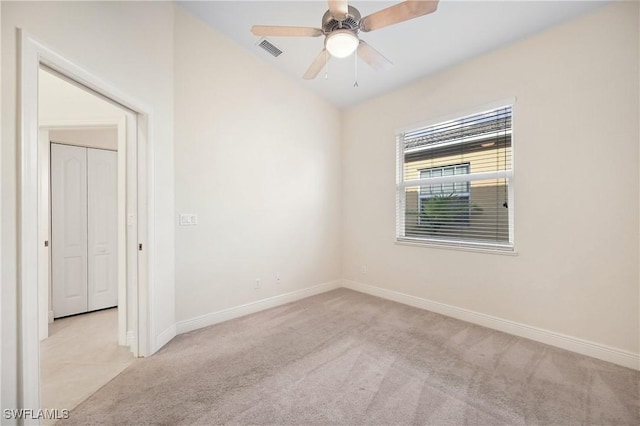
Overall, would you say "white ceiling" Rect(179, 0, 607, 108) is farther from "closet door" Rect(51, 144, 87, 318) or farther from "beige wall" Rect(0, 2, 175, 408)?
"closet door" Rect(51, 144, 87, 318)

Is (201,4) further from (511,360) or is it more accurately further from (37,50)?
(511,360)

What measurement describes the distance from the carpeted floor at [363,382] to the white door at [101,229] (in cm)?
168

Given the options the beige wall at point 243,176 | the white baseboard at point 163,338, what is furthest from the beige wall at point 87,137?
the white baseboard at point 163,338

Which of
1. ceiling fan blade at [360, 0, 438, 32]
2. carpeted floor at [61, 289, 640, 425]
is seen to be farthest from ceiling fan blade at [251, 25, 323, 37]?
carpeted floor at [61, 289, 640, 425]

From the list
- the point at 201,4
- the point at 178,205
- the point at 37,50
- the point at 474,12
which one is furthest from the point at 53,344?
the point at 474,12

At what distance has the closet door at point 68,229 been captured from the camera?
3.16 m

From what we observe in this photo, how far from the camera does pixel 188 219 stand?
108 inches

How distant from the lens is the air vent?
294cm

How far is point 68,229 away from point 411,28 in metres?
4.49

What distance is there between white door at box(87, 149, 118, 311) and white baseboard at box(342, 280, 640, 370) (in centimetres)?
376

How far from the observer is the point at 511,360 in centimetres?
226

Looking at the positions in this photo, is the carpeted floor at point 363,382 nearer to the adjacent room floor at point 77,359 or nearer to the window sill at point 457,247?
the adjacent room floor at point 77,359

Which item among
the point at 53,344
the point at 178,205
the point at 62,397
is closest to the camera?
the point at 62,397

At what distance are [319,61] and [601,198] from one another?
107 inches
